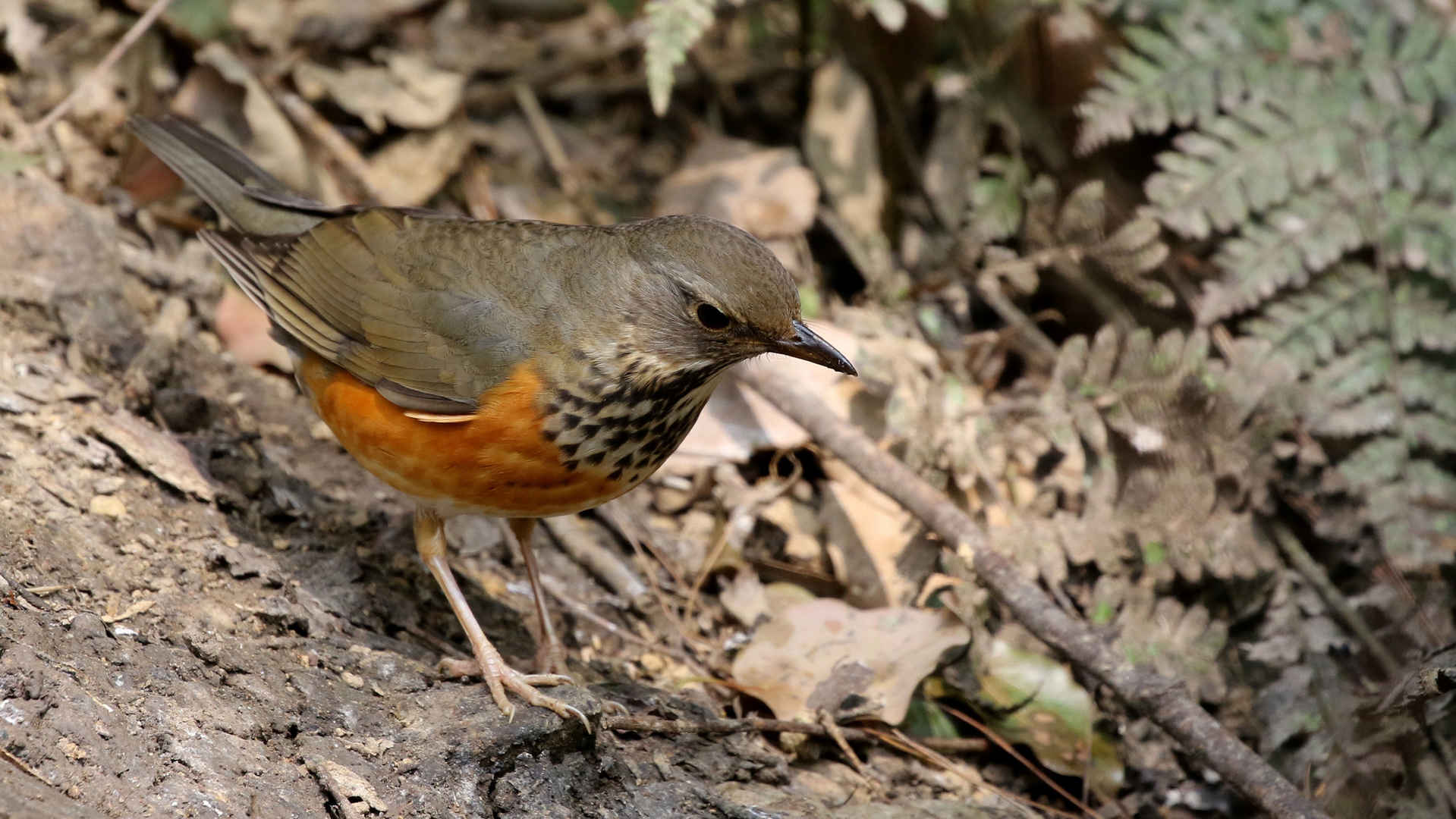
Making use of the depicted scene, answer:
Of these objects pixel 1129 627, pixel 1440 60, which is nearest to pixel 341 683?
pixel 1129 627

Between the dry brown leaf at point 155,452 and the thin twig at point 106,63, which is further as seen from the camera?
the thin twig at point 106,63

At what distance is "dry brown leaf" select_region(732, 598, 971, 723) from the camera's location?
448 cm

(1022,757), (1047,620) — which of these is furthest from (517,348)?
(1022,757)

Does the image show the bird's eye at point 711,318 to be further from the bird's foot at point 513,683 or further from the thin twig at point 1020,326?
the thin twig at point 1020,326

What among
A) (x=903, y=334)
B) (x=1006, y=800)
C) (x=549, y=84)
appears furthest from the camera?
(x=549, y=84)

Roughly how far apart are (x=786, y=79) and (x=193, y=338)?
11.7ft

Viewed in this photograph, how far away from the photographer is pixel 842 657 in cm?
464

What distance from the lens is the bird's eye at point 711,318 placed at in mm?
3975

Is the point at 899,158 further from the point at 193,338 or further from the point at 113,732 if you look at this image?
the point at 113,732

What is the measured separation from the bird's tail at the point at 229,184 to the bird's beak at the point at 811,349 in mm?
1991

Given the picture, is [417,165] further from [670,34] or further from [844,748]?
[844,748]

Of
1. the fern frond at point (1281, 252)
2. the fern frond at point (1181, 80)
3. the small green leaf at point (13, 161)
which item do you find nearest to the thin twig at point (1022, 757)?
the fern frond at point (1281, 252)

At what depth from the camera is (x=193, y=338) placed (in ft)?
17.5

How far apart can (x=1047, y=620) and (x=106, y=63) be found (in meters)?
4.58
